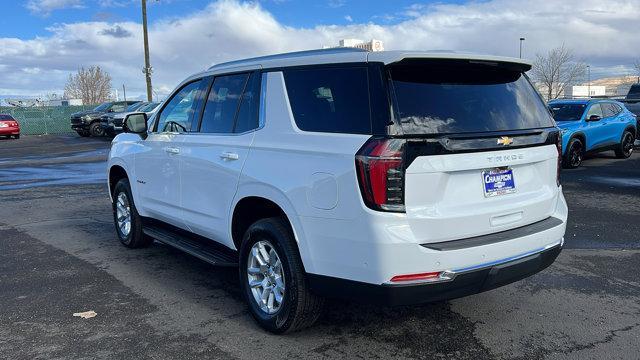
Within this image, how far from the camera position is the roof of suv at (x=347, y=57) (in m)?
3.38

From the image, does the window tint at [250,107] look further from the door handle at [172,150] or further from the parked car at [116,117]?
the parked car at [116,117]

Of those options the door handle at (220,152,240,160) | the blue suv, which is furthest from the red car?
the door handle at (220,152,240,160)

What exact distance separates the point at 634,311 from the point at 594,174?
8.68 meters

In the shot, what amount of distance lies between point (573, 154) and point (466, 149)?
35.7ft

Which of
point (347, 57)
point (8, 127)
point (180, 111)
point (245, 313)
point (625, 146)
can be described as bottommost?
point (245, 313)

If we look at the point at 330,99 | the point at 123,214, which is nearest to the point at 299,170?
the point at 330,99

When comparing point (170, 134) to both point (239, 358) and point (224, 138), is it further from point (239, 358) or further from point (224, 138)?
point (239, 358)

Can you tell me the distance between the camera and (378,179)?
3172 mm

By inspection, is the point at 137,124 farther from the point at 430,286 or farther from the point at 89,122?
the point at 89,122

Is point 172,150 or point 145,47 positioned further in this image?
point 145,47

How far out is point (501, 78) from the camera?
3914mm

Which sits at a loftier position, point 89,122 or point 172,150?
point 172,150

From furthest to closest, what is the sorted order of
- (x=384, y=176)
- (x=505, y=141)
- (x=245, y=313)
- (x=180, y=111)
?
(x=180, y=111) < (x=245, y=313) < (x=505, y=141) < (x=384, y=176)

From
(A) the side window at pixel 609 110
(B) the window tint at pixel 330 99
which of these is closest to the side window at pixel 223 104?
(B) the window tint at pixel 330 99
